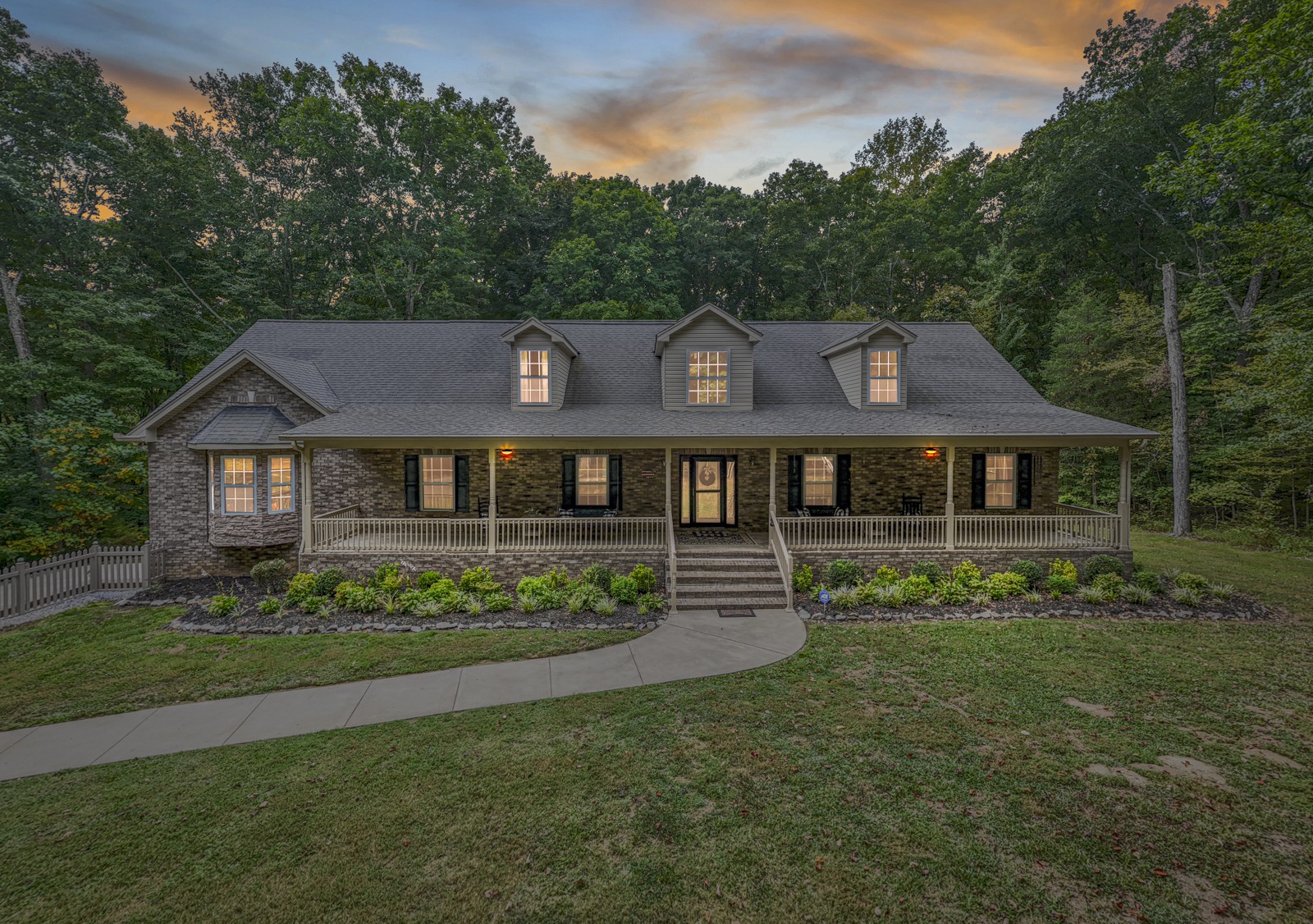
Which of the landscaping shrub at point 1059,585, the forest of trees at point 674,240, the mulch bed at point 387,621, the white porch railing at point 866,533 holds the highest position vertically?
the forest of trees at point 674,240

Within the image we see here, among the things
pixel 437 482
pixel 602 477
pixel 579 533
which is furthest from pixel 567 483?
pixel 437 482

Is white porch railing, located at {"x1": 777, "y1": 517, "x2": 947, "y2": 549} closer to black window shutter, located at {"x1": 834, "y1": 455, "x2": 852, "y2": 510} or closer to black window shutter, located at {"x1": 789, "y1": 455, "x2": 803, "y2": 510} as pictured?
→ black window shutter, located at {"x1": 834, "y1": 455, "x2": 852, "y2": 510}

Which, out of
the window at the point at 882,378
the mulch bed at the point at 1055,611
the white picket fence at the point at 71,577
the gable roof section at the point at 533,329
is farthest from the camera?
the window at the point at 882,378

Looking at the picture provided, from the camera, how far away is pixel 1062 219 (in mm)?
24109

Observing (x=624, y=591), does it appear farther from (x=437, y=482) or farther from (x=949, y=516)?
(x=949, y=516)

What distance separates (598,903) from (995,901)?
286 centimetres

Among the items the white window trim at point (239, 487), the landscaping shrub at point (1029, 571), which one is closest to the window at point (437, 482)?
the white window trim at point (239, 487)

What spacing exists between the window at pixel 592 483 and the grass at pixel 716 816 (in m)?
7.37

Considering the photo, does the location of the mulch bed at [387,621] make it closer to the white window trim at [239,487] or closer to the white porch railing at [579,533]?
the white porch railing at [579,533]

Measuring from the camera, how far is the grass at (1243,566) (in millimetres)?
10664

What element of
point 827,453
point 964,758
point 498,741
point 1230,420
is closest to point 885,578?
point 827,453

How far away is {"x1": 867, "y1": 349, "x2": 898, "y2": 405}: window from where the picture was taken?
13273 millimetres

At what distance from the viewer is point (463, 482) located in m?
13.5

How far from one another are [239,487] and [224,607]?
3.51 metres
